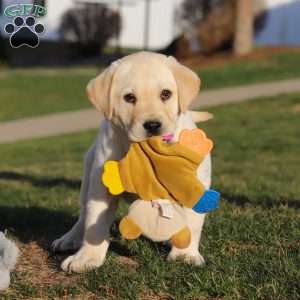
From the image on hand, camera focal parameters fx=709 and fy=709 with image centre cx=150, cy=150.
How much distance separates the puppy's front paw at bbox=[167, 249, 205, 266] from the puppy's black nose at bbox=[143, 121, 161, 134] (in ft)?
2.32

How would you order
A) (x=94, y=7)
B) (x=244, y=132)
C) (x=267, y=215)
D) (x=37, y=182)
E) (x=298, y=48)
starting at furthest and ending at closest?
1. (x=94, y=7)
2. (x=298, y=48)
3. (x=244, y=132)
4. (x=37, y=182)
5. (x=267, y=215)

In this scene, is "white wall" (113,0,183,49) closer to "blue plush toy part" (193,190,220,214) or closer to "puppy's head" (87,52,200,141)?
"puppy's head" (87,52,200,141)

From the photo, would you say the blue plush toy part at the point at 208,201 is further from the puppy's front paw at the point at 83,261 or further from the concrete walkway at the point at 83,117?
the concrete walkway at the point at 83,117

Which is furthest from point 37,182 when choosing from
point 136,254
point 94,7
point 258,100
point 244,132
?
point 94,7

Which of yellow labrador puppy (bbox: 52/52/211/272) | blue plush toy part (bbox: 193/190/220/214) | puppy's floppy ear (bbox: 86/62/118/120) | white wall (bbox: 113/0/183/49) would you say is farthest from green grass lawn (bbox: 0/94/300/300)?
white wall (bbox: 113/0/183/49)

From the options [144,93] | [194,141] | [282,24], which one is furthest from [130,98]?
[282,24]

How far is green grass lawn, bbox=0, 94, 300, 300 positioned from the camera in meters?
3.26

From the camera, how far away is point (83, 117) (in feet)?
52.3

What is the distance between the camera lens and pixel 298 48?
23.4 metres

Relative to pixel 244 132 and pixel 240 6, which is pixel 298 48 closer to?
pixel 240 6

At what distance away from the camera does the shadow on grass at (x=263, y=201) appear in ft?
17.6

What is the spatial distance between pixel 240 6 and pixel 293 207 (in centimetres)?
1624

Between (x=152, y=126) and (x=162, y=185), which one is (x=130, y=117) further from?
(x=162, y=185)

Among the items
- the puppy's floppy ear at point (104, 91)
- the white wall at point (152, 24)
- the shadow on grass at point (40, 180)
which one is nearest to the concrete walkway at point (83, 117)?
the shadow on grass at point (40, 180)
